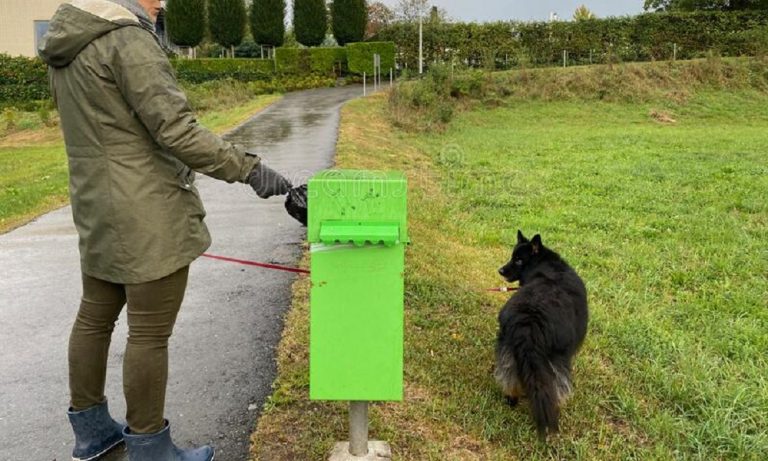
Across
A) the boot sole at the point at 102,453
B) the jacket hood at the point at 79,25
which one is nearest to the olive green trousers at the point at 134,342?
the boot sole at the point at 102,453

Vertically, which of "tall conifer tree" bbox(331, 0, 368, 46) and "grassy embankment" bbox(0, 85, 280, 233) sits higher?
"tall conifer tree" bbox(331, 0, 368, 46)

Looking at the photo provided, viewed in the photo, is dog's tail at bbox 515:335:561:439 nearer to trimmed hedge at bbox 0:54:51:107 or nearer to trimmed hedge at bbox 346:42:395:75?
trimmed hedge at bbox 346:42:395:75

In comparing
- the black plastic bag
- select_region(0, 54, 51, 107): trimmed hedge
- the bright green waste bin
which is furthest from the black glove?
select_region(0, 54, 51, 107): trimmed hedge

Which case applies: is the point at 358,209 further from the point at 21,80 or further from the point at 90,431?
the point at 21,80

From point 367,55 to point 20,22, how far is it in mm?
20306

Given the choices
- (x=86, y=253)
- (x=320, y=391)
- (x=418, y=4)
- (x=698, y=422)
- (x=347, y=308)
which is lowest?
(x=698, y=422)

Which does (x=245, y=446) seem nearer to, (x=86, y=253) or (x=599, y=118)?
(x=86, y=253)

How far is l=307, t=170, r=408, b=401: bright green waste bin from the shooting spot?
232 cm

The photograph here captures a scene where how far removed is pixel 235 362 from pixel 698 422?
8.40 feet

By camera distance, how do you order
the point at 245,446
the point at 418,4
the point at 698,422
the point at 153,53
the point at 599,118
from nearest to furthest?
the point at 153,53, the point at 245,446, the point at 698,422, the point at 599,118, the point at 418,4

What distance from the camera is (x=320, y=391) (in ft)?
8.20

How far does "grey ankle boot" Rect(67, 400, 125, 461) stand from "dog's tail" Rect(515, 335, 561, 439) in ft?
6.23

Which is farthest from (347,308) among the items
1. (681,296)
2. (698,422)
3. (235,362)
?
(681,296)

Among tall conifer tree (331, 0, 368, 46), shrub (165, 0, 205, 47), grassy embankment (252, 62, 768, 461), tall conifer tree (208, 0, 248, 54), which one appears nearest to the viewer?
grassy embankment (252, 62, 768, 461)
